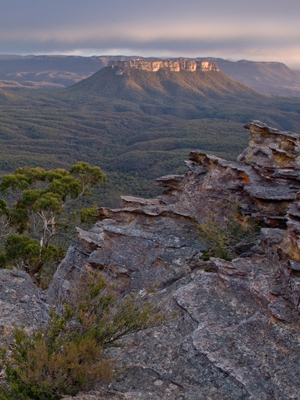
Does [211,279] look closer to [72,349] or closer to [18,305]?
[72,349]

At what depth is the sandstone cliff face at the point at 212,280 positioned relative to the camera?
27.8 feet

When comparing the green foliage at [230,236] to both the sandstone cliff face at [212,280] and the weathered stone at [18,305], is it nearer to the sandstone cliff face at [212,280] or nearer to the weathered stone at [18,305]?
the sandstone cliff face at [212,280]

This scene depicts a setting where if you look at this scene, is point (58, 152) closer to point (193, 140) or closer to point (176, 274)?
point (193, 140)

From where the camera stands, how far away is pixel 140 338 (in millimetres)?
10078

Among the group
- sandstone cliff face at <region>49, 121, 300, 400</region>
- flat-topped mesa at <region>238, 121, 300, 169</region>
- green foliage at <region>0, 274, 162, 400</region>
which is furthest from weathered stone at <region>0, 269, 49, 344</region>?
flat-topped mesa at <region>238, 121, 300, 169</region>

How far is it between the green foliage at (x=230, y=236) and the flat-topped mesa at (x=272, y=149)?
3.07m

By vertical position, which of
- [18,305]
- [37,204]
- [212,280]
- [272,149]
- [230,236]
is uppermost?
[272,149]

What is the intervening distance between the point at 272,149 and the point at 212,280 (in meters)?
8.63

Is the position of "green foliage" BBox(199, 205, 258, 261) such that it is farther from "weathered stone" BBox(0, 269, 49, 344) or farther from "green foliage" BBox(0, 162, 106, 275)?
"green foliage" BBox(0, 162, 106, 275)

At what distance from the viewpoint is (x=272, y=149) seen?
693 inches

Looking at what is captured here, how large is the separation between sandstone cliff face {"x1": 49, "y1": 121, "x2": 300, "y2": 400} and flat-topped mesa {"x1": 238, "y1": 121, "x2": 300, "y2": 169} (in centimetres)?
5

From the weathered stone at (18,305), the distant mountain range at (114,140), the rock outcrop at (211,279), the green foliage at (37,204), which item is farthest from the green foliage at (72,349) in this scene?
the distant mountain range at (114,140)

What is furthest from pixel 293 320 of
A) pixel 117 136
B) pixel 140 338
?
pixel 117 136

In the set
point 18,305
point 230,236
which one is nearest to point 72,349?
point 18,305
